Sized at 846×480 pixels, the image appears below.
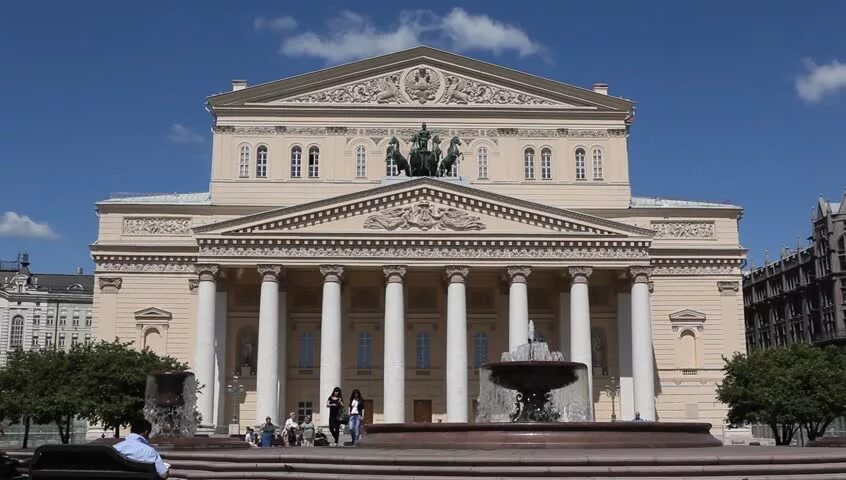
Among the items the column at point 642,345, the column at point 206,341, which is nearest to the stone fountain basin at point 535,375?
the column at point 642,345

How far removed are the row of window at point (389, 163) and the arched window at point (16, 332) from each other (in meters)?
74.6

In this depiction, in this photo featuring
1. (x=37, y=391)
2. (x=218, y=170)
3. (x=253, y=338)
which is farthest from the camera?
(x=218, y=170)

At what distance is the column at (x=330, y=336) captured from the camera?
49094mm

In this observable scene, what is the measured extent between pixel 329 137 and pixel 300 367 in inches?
560

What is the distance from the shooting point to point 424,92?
61844 mm

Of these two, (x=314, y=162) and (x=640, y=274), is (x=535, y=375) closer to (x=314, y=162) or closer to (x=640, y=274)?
(x=640, y=274)

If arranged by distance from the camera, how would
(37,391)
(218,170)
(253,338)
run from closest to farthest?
(37,391) → (253,338) → (218,170)

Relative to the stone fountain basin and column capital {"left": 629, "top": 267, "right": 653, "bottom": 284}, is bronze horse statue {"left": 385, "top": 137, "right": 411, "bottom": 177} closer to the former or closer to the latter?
column capital {"left": 629, "top": 267, "right": 653, "bottom": 284}

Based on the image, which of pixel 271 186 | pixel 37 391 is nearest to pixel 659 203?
pixel 271 186

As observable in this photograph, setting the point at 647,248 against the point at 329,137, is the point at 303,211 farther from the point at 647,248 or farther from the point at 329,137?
the point at 647,248

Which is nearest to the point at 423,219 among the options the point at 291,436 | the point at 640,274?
the point at 640,274

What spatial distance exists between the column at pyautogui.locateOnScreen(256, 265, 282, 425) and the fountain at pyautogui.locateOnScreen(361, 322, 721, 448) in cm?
2292

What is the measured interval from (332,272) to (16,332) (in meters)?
86.1

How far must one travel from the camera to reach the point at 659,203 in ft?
207
